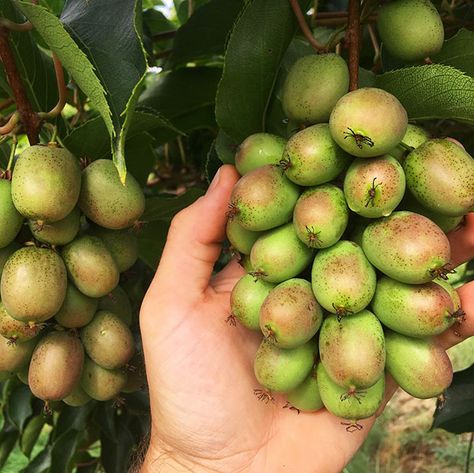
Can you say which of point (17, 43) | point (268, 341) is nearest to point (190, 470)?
point (268, 341)

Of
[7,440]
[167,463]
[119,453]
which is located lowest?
[7,440]

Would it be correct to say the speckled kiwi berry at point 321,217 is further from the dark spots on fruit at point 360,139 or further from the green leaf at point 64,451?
the green leaf at point 64,451

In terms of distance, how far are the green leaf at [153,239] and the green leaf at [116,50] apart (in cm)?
54

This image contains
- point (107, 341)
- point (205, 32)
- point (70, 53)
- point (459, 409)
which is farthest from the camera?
point (459, 409)

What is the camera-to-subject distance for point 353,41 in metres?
0.94

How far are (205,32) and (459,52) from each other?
0.55 metres

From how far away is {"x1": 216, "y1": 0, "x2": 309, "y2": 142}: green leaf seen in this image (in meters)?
1.00

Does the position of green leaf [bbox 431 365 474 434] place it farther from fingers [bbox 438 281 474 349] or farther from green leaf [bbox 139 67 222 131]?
green leaf [bbox 139 67 222 131]

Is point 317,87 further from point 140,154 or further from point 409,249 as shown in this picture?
point 140,154

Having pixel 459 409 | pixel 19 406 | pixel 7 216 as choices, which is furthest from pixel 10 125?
pixel 459 409

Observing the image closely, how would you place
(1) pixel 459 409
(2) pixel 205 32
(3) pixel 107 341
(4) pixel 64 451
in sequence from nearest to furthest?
(3) pixel 107 341, (2) pixel 205 32, (1) pixel 459 409, (4) pixel 64 451

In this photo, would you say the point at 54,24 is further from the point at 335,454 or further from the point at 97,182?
the point at 335,454

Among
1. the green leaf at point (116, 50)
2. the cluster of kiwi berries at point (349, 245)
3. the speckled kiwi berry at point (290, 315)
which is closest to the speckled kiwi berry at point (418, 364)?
the cluster of kiwi berries at point (349, 245)

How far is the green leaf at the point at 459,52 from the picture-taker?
101 centimetres
